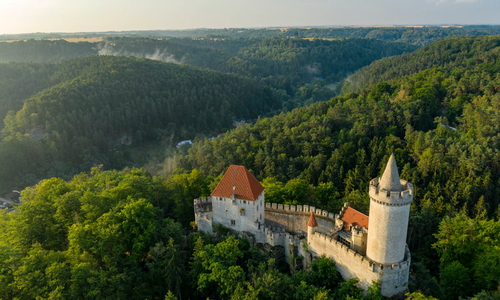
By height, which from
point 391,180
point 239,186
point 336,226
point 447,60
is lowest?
point 336,226

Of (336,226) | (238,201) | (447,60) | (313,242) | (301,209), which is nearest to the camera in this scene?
(313,242)

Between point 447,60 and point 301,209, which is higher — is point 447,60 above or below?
above

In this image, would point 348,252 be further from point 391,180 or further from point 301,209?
point 301,209

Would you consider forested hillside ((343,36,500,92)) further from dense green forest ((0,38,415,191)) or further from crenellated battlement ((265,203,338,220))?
crenellated battlement ((265,203,338,220))

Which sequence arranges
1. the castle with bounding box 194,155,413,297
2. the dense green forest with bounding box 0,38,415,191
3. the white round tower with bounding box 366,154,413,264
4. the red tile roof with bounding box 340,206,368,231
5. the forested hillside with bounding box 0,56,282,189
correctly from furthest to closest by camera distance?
1. the dense green forest with bounding box 0,38,415,191
2. the forested hillside with bounding box 0,56,282,189
3. the red tile roof with bounding box 340,206,368,231
4. the castle with bounding box 194,155,413,297
5. the white round tower with bounding box 366,154,413,264

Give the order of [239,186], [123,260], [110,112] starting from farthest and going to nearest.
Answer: [110,112]
[239,186]
[123,260]

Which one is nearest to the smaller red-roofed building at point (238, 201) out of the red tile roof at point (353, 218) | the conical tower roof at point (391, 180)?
the red tile roof at point (353, 218)

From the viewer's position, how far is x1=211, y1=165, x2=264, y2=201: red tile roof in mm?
39125

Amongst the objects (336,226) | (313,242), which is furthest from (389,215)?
(313,242)

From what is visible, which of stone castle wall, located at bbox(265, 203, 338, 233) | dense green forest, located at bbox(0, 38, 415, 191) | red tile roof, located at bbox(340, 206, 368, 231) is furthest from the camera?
dense green forest, located at bbox(0, 38, 415, 191)

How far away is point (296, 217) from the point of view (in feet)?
138

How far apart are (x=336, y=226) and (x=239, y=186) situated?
475 inches

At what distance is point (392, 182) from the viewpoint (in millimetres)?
29859

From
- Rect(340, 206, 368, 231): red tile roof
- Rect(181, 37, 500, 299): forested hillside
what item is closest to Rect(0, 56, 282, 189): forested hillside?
Rect(181, 37, 500, 299): forested hillside
